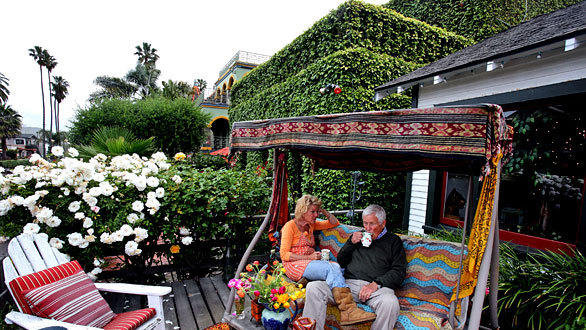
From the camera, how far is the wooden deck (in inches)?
125

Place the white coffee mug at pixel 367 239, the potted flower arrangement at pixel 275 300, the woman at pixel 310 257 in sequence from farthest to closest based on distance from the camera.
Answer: the white coffee mug at pixel 367 239, the woman at pixel 310 257, the potted flower arrangement at pixel 275 300

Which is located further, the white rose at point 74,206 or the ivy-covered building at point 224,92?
the ivy-covered building at point 224,92

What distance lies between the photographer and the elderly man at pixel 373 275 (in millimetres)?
2531

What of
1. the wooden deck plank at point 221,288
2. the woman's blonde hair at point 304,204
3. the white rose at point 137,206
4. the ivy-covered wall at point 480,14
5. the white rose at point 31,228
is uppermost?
the ivy-covered wall at point 480,14

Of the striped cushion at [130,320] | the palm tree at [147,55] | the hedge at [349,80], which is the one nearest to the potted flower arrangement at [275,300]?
the striped cushion at [130,320]

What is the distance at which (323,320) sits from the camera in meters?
2.61

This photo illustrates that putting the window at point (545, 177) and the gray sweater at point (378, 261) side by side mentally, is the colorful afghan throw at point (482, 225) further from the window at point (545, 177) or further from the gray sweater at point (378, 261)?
the window at point (545, 177)

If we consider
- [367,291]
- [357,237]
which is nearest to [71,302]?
[367,291]

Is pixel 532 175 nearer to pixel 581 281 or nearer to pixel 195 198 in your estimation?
pixel 581 281

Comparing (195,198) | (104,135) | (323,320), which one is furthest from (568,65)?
(104,135)

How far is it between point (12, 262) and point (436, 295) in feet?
12.7

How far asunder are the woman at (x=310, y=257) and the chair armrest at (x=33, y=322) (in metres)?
1.87

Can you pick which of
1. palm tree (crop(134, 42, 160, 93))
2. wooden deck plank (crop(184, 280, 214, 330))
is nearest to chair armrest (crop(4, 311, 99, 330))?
wooden deck plank (crop(184, 280, 214, 330))

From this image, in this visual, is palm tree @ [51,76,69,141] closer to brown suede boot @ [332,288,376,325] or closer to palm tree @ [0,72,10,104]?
palm tree @ [0,72,10,104]
